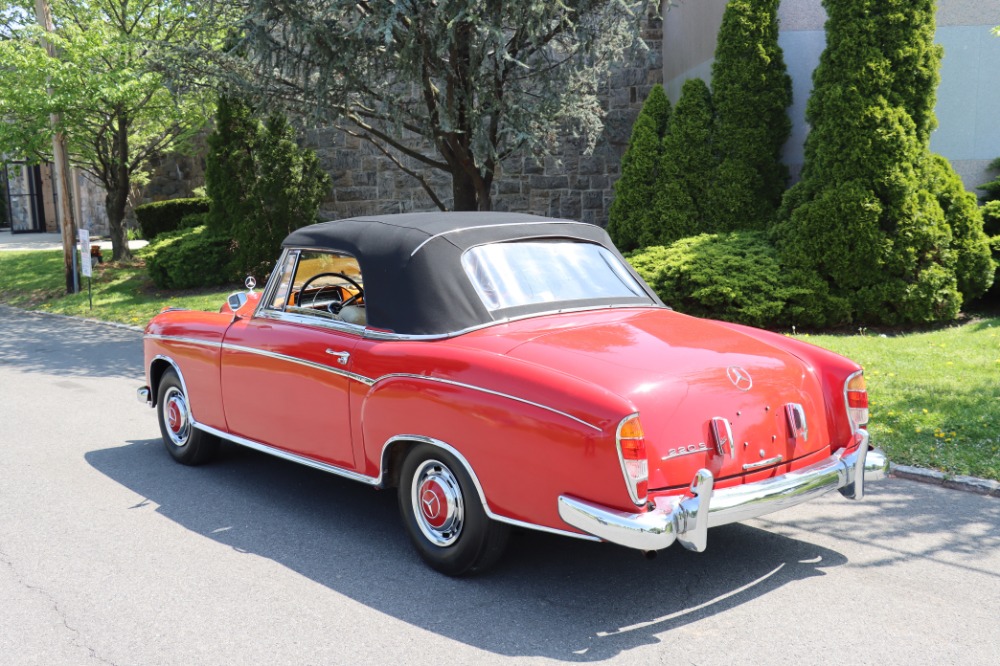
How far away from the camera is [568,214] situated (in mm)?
17750

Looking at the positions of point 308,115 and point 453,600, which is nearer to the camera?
point 453,600

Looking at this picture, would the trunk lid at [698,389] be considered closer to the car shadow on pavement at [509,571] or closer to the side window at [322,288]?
the car shadow on pavement at [509,571]

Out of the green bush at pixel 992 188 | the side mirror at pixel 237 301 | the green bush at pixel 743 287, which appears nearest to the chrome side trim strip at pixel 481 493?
the side mirror at pixel 237 301

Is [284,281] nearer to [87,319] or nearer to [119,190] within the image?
[87,319]

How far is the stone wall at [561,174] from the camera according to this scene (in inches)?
685

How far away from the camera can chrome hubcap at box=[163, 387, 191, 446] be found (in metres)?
6.47

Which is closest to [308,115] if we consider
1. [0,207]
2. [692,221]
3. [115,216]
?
[692,221]

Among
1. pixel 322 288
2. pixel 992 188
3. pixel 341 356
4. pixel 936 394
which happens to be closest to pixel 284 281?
pixel 322 288

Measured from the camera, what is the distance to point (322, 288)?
603 centimetres

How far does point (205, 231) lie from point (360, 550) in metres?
14.7

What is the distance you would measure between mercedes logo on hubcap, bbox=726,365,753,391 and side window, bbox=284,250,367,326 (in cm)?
205

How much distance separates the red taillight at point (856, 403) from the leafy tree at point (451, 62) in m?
6.56

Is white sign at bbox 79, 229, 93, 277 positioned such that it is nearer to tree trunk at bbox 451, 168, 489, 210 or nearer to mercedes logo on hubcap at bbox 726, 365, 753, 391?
tree trunk at bbox 451, 168, 489, 210

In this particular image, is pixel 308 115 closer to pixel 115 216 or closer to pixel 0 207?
pixel 115 216
